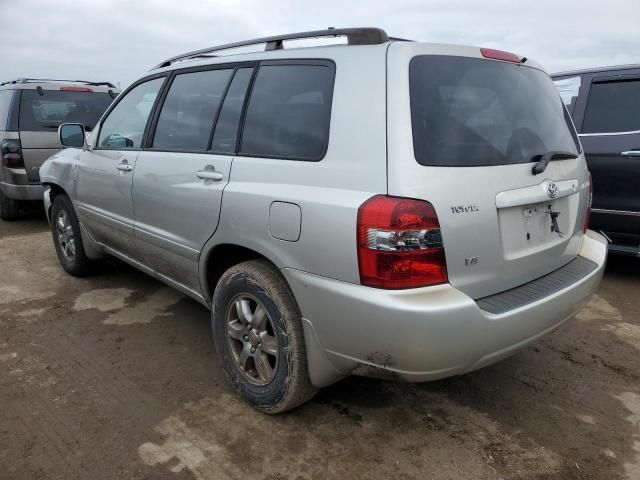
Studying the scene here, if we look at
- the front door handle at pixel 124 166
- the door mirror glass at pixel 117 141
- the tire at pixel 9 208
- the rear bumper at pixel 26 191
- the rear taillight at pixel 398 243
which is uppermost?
the door mirror glass at pixel 117 141

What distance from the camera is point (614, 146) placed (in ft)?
14.6

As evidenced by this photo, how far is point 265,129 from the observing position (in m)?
2.49

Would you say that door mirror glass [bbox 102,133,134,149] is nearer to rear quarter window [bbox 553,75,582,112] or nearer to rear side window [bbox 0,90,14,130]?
rear side window [bbox 0,90,14,130]

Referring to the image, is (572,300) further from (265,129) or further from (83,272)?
(83,272)

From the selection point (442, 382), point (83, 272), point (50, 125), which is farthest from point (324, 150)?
point (50, 125)

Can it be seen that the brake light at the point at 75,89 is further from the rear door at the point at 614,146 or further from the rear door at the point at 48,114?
the rear door at the point at 614,146

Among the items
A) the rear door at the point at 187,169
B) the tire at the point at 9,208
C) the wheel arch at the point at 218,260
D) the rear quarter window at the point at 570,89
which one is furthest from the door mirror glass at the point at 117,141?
the tire at the point at 9,208

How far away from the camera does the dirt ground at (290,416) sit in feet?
7.29

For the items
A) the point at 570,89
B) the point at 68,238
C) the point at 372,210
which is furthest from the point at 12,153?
the point at 570,89

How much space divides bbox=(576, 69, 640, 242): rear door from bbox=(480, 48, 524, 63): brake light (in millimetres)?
2417

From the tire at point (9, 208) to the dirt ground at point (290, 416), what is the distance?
398 cm

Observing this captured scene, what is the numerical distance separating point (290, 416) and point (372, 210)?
122 centimetres

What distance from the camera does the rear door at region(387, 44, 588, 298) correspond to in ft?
6.48

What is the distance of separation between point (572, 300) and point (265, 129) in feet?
5.41
